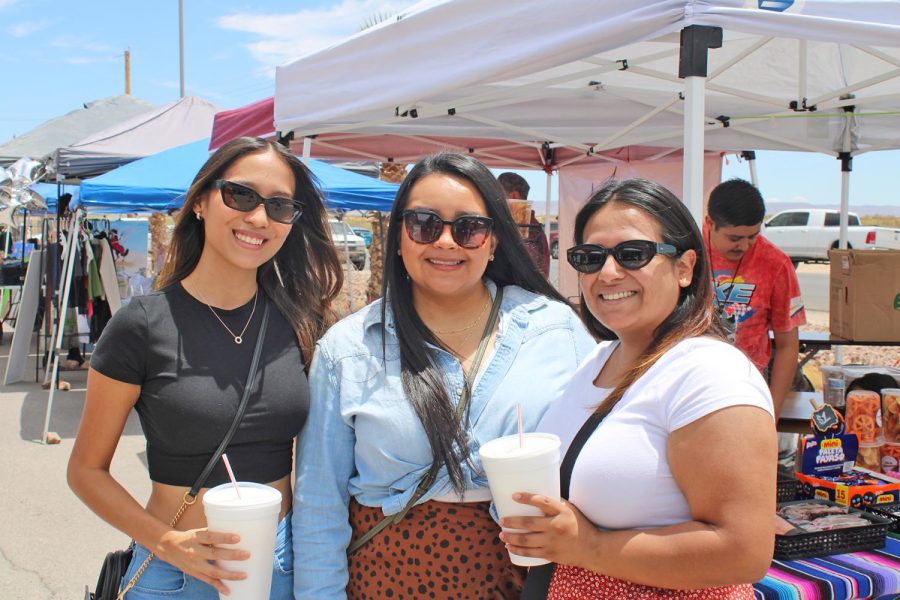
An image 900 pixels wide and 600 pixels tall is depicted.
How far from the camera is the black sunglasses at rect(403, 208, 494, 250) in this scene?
1.91 m

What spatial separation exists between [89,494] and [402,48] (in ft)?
9.14

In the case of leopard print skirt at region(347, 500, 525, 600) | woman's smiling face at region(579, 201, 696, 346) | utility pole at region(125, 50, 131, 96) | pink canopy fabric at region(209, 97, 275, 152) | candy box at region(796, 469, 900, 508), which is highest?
utility pole at region(125, 50, 131, 96)

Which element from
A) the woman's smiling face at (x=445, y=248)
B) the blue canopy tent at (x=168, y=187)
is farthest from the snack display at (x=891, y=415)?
the blue canopy tent at (x=168, y=187)

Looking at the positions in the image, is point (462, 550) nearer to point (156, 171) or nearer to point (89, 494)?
point (89, 494)

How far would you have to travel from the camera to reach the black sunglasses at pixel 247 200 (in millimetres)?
2064

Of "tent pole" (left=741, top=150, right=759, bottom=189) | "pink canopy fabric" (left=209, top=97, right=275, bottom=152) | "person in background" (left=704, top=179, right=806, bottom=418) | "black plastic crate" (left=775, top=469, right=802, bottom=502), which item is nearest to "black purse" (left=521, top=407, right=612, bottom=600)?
"black plastic crate" (left=775, top=469, right=802, bottom=502)

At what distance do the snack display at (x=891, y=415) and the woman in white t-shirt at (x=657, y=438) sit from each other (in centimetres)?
194

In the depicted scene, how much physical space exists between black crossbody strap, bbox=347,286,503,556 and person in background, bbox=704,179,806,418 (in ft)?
8.30

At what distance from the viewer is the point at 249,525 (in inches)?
64.2

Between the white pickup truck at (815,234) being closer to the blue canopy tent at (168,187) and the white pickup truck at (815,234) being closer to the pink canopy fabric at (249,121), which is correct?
the blue canopy tent at (168,187)

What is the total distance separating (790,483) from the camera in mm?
2750

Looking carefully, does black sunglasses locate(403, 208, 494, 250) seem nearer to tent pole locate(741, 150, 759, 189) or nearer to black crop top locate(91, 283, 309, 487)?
black crop top locate(91, 283, 309, 487)

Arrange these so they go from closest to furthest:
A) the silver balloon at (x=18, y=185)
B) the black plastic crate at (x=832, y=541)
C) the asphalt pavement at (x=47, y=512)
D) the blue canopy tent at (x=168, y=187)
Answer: the black plastic crate at (x=832, y=541) < the asphalt pavement at (x=47, y=512) < the blue canopy tent at (x=168, y=187) < the silver balloon at (x=18, y=185)

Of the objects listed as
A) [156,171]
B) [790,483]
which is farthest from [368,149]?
[790,483]
